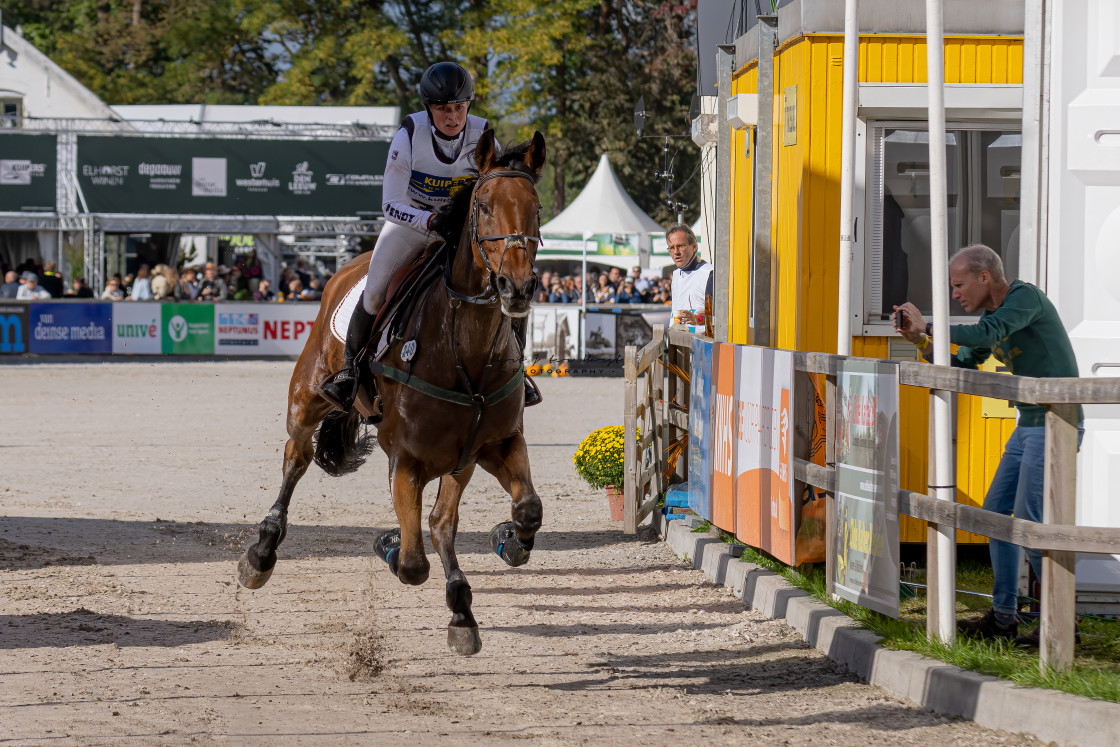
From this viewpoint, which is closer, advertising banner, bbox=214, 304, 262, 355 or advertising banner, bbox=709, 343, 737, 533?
advertising banner, bbox=709, 343, 737, 533

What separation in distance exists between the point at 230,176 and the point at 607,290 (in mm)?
11710

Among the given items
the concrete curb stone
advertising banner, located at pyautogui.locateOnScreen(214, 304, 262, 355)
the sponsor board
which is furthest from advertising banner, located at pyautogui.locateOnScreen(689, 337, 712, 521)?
advertising banner, located at pyautogui.locateOnScreen(214, 304, 262, 355)

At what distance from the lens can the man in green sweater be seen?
567cm

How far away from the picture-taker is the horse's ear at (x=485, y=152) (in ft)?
19.5

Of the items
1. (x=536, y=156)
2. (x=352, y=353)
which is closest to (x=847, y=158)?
(x=536, y=156)

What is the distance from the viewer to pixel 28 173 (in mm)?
35625

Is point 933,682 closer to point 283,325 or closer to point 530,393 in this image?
point 530,393

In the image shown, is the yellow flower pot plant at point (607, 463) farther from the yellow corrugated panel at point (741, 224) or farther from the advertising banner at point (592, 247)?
the advertising banner at point (592, 247)

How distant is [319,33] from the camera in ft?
164

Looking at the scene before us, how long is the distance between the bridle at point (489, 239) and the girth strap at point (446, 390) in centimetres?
45

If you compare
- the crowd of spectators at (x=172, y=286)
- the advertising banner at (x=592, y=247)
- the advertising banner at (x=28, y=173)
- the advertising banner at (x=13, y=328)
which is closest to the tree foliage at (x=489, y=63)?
the advertising banner at (x=592, y=247)

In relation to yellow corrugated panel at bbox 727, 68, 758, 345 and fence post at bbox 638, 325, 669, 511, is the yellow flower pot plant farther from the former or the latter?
yellow corrugated panel at bbox 727, 68, 758, 345

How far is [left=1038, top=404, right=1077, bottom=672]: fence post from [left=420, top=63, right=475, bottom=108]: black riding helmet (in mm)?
3097

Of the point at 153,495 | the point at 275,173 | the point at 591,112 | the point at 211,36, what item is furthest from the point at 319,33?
the point at 153,495
